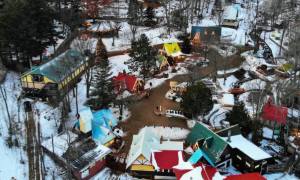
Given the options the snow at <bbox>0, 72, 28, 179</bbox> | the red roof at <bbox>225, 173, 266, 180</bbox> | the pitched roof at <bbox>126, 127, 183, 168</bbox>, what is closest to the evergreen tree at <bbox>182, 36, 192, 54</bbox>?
the pitched roof at <bbox>126, 127, 183, 168</bbox>

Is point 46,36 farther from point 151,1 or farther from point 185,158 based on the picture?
point 151,1

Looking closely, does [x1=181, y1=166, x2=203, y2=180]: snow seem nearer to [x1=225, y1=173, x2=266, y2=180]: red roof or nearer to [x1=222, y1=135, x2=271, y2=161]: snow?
[x1=225, y1=173, x2=266, y2=180]: red roof

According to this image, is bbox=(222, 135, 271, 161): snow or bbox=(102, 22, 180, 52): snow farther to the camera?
bbox=(102, 22, 180, 52): snow

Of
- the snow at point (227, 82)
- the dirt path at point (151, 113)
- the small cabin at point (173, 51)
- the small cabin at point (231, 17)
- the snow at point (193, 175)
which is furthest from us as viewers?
the small cabin at point (231, 17)

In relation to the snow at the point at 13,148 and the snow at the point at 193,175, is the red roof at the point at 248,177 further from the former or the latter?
the snow at the point at 13,148

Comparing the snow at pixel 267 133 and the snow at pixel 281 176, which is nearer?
the snow at pixel 281 176

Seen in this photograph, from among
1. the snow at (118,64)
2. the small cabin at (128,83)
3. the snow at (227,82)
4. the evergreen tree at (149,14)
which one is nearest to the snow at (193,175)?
the small cabin at (128,83)

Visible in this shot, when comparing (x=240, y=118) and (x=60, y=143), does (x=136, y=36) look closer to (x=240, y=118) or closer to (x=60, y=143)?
(x=240, y=118)
